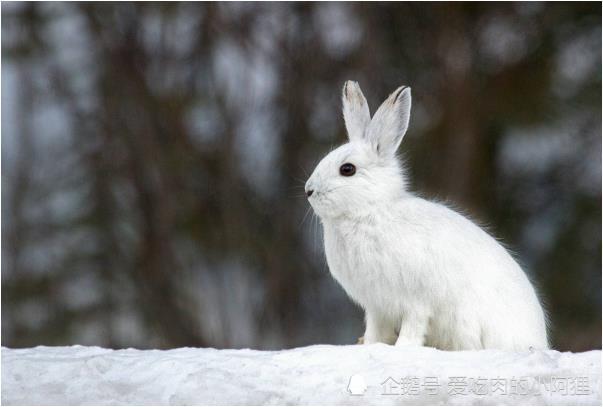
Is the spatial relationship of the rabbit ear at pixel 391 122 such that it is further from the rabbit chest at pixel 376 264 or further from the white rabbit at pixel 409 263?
the rabbit chest at pixel 376 264

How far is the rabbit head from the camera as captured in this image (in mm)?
3994

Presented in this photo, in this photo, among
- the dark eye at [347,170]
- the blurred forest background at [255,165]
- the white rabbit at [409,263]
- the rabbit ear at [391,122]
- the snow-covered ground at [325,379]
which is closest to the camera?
the snow-covered ground at [325,379]

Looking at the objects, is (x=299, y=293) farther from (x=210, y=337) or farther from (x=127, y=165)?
(x=127, y=165)

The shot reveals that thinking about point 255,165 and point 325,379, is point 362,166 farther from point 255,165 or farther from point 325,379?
point 255,165

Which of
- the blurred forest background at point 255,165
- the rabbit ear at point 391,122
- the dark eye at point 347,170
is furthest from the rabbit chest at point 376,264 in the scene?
the blurred forest background at point 255,165

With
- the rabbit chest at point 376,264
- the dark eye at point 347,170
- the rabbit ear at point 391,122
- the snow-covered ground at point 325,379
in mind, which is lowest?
the snow-covered ground at point 325,379

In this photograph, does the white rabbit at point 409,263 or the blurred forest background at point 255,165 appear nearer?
the white rabbit at point 409,263

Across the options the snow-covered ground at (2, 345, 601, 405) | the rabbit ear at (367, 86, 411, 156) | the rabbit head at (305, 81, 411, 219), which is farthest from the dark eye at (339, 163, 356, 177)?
the snow-covered ground at (2, 345, 601, 405)

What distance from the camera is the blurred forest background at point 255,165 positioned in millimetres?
8594

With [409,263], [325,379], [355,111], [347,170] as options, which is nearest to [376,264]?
[409,263]

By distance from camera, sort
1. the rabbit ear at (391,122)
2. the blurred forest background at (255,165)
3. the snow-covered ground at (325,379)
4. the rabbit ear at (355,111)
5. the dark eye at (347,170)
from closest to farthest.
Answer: the snow-covered ground at (325,379) → the dark eye at (347,170) → the rabbit ear at (391,122) → the rabbit ear at (355,111) → the blurred forest background at (255,165)

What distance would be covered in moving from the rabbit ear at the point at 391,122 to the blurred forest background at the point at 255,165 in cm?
414

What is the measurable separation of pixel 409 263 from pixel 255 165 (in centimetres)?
494

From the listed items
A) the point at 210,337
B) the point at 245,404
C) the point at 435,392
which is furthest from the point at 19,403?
the point at 210,337
